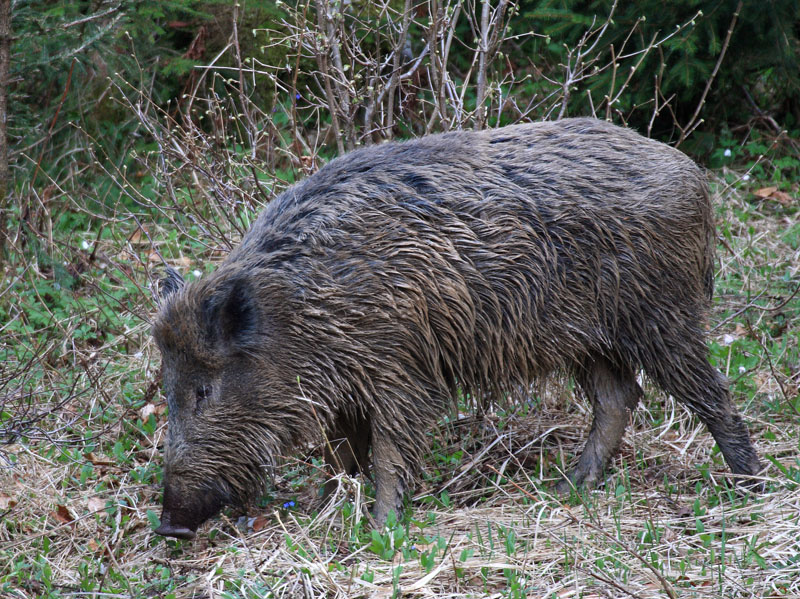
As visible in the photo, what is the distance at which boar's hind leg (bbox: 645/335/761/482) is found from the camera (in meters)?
4.80

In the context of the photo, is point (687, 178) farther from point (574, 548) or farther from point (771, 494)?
point (574, 548)

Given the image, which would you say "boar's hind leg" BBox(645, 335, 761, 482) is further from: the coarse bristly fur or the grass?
the grass

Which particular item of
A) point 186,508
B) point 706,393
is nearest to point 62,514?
point 186,508

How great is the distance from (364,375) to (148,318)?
2.38 metres

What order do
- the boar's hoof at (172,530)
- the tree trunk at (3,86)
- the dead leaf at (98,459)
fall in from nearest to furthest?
the boar's hoof at (172,530) → the dead leaf at (98,459) → the tree trunk at (3,86)

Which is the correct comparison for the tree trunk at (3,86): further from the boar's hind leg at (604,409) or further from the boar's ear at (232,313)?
the boar's hind leg at (604,409)

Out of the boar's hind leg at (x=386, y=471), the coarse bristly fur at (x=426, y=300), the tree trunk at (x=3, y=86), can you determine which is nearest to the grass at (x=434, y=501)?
the boar's hind leg at (x=386, y=471)

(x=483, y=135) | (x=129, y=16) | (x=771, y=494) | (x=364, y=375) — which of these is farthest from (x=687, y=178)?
(x=129, y=16)

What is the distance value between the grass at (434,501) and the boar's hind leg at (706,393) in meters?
0.14

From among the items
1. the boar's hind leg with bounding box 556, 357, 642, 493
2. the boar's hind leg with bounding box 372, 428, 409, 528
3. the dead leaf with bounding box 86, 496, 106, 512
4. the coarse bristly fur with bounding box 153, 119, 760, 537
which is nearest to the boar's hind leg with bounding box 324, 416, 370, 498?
the coarse bristly fur with bounding box 153, 119, 760, 537

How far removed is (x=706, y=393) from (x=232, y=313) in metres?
2.48

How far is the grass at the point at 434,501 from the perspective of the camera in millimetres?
3820

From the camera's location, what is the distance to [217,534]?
183 inches

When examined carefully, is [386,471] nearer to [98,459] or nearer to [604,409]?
[604,409]
